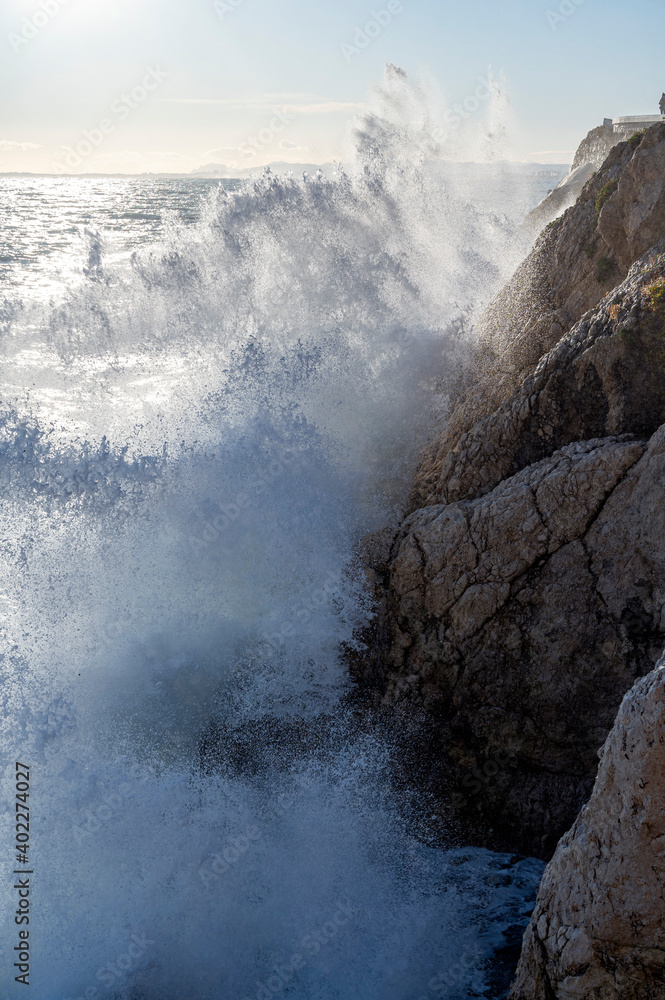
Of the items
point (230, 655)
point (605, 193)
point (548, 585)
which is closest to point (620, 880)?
point (548, 585)

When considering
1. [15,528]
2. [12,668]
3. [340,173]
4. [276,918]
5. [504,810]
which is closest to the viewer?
[276,918]

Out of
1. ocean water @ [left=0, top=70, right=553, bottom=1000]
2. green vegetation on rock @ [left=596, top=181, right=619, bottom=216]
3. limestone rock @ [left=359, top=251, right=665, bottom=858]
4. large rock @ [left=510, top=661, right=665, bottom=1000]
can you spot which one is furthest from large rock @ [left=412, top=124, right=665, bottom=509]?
large rock @ [left=510, top=661, right=665, bottom=1000]

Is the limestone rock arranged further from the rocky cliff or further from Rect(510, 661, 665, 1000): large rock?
Rect(510, 661, 665, 1000): large rock

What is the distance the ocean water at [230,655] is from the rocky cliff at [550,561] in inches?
31.2

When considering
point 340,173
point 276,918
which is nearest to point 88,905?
point 276,918

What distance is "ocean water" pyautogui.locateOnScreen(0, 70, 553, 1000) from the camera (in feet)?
21.5

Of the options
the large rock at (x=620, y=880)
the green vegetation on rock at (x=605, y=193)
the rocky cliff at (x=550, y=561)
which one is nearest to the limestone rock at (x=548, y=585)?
the rocky cliff at (x=550, y=561)

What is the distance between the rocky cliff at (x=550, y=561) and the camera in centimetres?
657

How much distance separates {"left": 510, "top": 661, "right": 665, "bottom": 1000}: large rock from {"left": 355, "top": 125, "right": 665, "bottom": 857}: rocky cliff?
2.26 meters

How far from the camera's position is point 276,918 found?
667 centimetres

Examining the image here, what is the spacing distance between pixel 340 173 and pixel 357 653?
16487 mm

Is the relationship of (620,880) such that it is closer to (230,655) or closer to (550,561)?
(550,561)

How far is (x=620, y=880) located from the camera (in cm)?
415

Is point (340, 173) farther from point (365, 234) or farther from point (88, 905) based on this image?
point (88, 905)
